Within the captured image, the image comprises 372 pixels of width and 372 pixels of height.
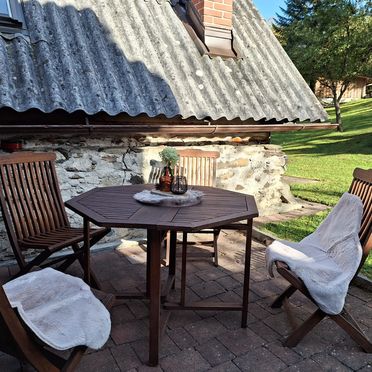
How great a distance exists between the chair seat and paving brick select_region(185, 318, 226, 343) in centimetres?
99

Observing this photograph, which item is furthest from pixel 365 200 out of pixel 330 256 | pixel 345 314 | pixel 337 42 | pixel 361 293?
pixel 337 42

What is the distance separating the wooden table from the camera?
1.89m

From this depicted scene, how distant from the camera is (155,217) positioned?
199cm

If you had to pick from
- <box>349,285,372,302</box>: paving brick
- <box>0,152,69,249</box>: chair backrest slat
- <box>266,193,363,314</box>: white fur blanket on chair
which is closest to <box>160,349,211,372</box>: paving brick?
<box>266,193,363,314</box>: white fur blanket on chair

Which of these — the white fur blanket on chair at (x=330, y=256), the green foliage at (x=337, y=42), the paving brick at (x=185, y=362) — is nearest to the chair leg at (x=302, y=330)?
the white fur blanket on chair at (x=330, y=256)

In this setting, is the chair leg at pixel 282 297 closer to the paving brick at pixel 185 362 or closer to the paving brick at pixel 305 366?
the paving brick at pixel 305 366

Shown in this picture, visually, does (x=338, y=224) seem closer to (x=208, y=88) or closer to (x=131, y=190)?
(x=131, y=190)

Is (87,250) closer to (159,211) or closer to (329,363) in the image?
(159,211)

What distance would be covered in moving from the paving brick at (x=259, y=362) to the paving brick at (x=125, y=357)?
0.57 m

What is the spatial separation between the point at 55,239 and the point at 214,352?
1.35 metres

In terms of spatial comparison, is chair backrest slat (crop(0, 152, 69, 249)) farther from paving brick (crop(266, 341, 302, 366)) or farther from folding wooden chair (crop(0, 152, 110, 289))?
paving brick (crop(266, 341, 302, 366))

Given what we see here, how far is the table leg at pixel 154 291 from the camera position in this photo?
6.33 feet

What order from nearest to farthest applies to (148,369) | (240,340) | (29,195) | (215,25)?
(148,369) → (240,340) → (29,195) → (215,25)

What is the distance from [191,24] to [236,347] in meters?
4.42
